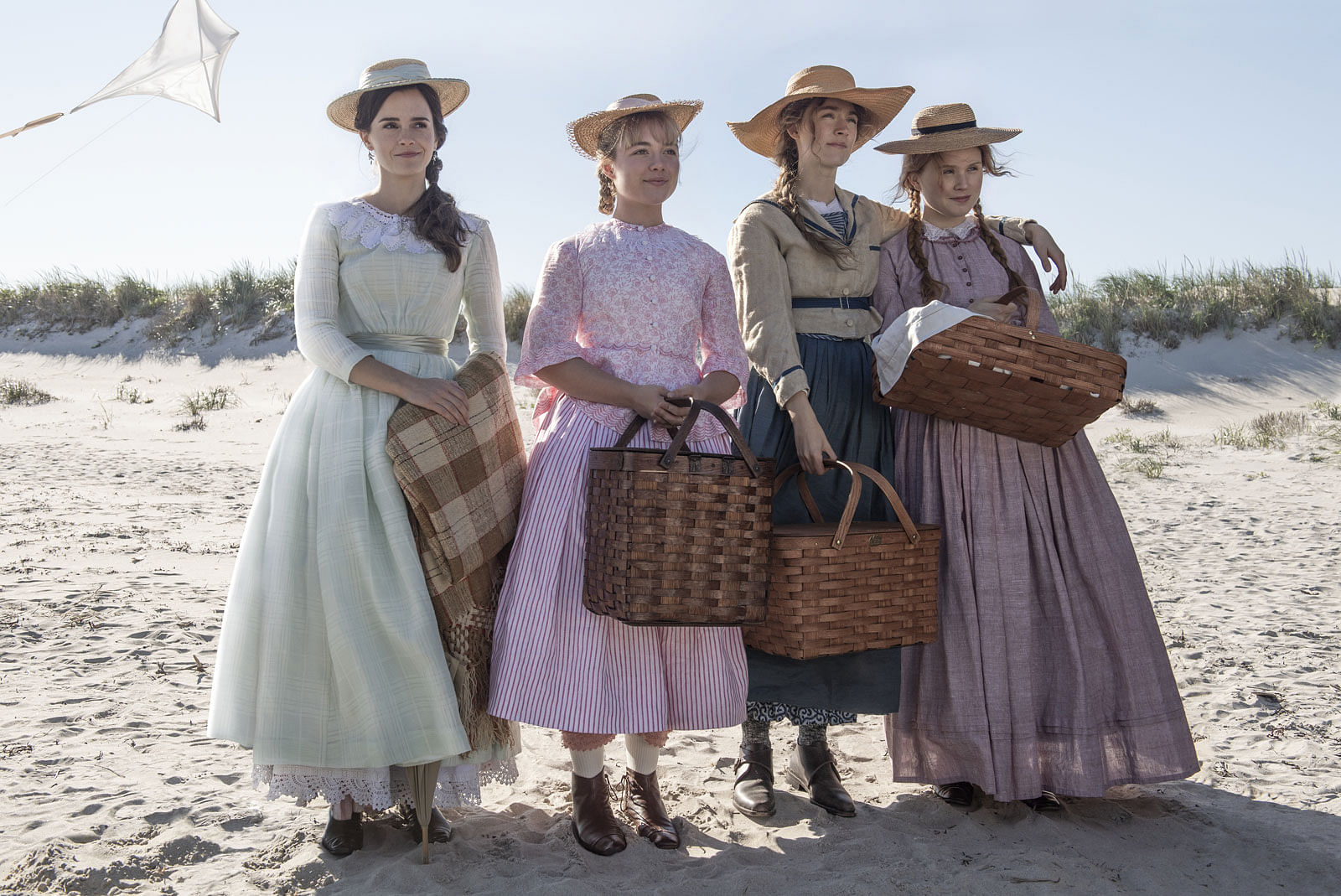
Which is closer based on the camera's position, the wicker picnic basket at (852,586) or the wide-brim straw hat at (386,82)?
the wicker picnic basket at (852,586)

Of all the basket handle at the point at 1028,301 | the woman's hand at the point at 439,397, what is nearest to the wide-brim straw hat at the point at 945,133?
the basket handle at the point at 1028,301

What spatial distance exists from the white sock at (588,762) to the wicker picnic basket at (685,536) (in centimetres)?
55

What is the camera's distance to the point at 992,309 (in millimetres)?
3150

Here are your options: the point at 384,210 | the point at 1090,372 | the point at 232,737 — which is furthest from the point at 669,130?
the point at 232,737

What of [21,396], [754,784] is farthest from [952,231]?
[21,396]

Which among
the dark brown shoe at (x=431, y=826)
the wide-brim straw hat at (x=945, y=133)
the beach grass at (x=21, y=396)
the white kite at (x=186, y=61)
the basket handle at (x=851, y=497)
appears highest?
the white kite at (x=186, y=61)

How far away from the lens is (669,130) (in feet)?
10.0

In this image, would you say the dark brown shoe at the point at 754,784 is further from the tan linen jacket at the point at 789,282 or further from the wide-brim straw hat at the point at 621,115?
the wide-brim straw hat at the point at 621,115

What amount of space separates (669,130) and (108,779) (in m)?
2.67

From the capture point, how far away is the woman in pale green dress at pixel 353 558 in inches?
107

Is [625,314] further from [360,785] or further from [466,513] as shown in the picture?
[360,785]

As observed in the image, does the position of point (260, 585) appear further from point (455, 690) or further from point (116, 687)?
point (116, 687)

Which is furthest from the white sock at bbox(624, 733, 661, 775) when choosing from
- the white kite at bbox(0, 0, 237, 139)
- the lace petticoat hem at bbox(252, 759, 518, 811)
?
the white kite at bbox(0, 0, 237, 139)

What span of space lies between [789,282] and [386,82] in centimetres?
130
